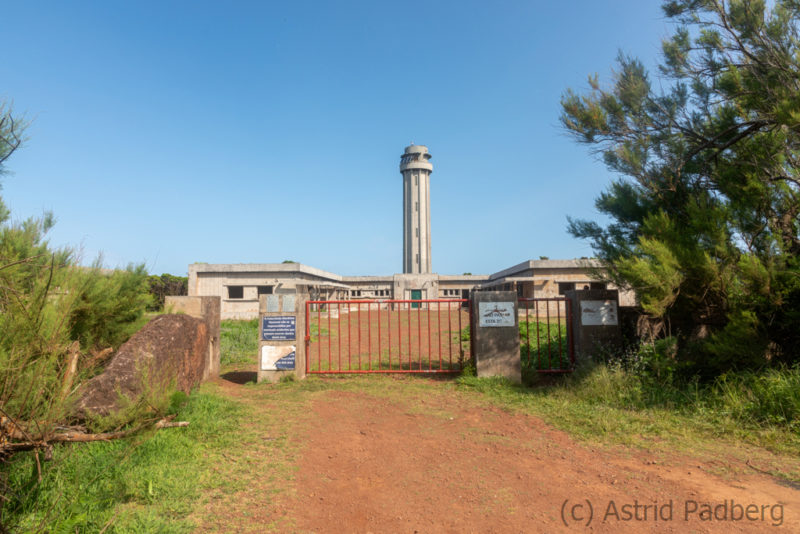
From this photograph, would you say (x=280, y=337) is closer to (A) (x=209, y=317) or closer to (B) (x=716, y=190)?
(A) (x=209, y=317)

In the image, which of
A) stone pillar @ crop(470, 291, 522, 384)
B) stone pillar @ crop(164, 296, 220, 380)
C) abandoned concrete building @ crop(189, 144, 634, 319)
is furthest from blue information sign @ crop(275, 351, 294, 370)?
abandoned concrete building @ crop(189, 144, 634, 319)

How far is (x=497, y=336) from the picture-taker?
26.4ft

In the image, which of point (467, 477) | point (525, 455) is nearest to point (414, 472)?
point (467, 477)

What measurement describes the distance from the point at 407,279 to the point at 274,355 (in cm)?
2736

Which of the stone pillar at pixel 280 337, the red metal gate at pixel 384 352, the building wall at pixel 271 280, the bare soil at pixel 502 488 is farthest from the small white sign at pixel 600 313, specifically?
the building wall at pixel 271 280

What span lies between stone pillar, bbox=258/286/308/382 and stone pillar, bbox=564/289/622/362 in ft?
16.4

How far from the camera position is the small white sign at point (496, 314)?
807cm

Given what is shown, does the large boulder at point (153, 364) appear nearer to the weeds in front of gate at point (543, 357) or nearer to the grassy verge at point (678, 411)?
the grassy verge at point (678, 411)

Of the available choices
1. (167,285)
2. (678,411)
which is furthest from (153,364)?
(167,285)

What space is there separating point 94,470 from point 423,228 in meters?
41.1

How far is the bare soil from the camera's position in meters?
3.19

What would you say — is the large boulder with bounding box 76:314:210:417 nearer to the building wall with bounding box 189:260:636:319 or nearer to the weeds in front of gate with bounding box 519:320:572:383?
the weeds in front of gate with bounding box 519:320:572:383

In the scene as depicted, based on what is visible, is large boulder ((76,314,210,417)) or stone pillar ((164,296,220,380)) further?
stone pillar ((164,296,220,380))

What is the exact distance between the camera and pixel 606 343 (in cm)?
784
